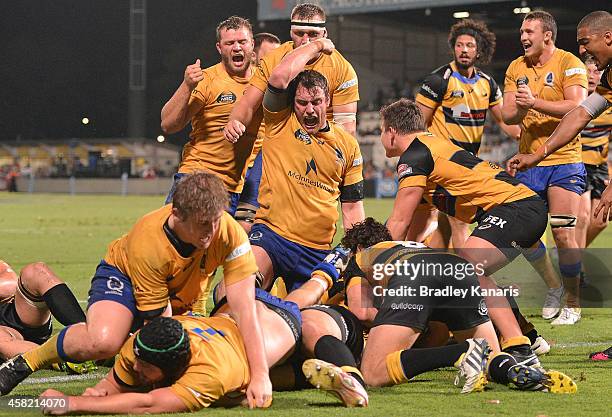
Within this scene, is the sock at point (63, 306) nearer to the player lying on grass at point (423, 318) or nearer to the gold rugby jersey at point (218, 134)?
the player lying on grass at point (423, 318)

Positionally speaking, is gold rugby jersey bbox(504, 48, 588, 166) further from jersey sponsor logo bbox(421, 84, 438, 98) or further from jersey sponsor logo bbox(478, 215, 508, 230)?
jersey sponsor logo bbox(478, 215, 508, 230)

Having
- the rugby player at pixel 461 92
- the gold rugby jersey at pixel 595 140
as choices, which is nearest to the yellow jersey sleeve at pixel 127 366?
the rugby player at pixel 461 92

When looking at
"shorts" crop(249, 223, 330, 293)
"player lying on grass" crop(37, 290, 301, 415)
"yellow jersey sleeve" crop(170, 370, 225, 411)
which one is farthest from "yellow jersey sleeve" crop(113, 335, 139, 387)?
"shorts" crop(249, 223, 330, 293)

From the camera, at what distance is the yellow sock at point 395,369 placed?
622cm

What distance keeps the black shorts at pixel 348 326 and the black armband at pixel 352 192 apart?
4.45 feet

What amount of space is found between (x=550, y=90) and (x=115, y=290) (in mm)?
5223

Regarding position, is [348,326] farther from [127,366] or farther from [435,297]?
[127,366]

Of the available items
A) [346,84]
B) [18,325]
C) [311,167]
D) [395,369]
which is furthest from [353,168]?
[18,325]

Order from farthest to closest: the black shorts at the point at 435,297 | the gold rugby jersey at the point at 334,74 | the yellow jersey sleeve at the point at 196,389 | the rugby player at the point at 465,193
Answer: the gold rugby jersey at the point at 334,74 → the rugby player at the point at 465,193 → the black shorts at the point at 435,297 → the yellow jersey sleeve at the point at 196,389

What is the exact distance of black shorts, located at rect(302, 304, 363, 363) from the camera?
6.49 m

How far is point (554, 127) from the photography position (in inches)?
384

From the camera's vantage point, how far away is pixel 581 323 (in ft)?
30.3

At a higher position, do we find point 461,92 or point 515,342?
point 461,92

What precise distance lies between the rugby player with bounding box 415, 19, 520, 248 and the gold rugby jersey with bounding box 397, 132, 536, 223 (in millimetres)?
2496
